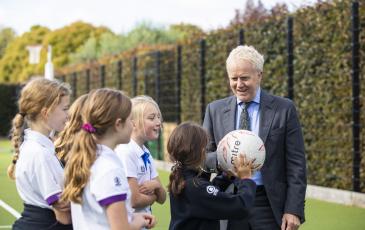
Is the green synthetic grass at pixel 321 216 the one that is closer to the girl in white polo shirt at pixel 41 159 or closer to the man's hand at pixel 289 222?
the man's hand at pixel 289 222

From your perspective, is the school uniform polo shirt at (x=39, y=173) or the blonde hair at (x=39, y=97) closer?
the school uniform polo shirt at (x=39, y=173)

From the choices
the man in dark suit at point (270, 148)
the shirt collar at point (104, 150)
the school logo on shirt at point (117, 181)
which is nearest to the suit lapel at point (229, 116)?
the man in dark suit at point (270, 148)

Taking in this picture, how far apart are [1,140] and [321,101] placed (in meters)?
29.0

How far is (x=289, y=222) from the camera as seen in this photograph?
524cm

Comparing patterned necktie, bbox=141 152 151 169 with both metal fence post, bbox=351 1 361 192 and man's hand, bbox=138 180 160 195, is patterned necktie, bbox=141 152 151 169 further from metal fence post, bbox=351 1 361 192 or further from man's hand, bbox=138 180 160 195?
metal fence post, bbox=351 1 361 192

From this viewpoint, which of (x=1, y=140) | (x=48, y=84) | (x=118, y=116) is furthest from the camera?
(x=1, y=140)

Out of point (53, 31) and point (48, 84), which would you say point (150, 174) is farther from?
point (53, 31)

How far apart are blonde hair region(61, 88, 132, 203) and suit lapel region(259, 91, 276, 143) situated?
1447 millimetres

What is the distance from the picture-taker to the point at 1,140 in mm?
39531

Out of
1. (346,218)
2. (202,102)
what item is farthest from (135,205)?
(202,102)

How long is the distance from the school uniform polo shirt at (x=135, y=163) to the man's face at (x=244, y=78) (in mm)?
744

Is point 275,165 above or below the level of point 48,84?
below

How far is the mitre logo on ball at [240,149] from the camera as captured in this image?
16.4 ft

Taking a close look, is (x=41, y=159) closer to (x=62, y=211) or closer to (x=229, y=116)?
(x=62, y=211)
